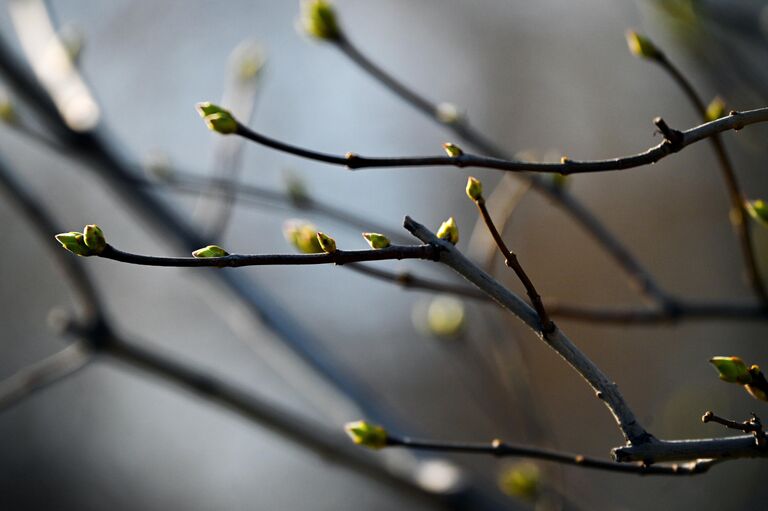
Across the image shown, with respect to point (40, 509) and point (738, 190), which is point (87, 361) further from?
point (40, 509)

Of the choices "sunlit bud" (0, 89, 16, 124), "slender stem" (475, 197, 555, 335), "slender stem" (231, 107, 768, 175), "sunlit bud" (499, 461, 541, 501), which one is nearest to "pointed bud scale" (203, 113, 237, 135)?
"slender stem" (231, 107, 768, 175)

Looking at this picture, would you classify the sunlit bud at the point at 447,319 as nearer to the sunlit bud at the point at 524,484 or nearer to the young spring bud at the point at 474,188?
the sunlit bud at the point at 524,484

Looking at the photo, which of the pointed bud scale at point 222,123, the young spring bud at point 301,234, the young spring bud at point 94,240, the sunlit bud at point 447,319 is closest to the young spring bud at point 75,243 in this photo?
the young spring bud at point 94,240

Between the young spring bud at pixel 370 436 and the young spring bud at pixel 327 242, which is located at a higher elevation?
the young spring bud at pixel 327 242

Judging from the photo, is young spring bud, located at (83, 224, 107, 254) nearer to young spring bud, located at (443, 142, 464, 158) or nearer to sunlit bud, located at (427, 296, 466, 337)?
young spring bud, located at (443, 142, 464, 158)

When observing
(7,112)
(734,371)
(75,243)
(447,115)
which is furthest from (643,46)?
(7,112)

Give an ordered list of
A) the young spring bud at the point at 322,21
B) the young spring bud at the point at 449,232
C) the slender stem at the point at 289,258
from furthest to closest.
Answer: the young spring bud at the point at 322,21 < the young spring bud at the point at 449,232 < the slender stem at the point at 289,258
